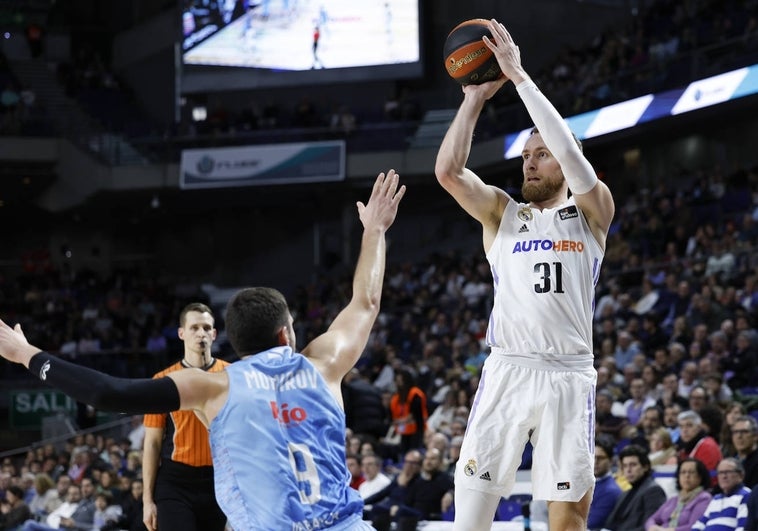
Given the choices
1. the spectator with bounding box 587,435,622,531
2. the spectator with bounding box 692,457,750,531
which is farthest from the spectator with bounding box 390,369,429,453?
the spectator with bounding box 692,457,750,531

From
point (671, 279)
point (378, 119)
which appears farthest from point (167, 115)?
point (671, 279)

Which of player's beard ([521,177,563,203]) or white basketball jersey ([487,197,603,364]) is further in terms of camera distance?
player's beard ([521,177,563,203])

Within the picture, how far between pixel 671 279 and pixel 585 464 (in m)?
11.7

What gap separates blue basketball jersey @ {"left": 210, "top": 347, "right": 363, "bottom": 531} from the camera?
3740 mm

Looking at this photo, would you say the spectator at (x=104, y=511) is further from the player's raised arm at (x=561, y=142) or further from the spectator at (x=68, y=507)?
the player's raised arm at (x=561, y=142)

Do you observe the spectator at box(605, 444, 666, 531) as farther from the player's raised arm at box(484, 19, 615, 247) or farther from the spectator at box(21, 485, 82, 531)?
the spectator at box(21, 485, 82, 531)

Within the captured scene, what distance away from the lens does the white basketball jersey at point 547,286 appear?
17.1 feet

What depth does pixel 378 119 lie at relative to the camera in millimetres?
29094

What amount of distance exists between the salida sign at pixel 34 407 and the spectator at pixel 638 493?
13.5 metres

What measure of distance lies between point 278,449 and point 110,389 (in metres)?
0.59

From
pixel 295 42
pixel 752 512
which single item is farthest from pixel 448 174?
pixel 295 42

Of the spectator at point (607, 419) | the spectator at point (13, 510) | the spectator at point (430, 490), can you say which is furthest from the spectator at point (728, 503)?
the spectator at point (13, 510)

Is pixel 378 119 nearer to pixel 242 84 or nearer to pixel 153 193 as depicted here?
pixel 242 84

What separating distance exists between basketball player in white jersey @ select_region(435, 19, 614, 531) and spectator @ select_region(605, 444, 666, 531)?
13.9ft
